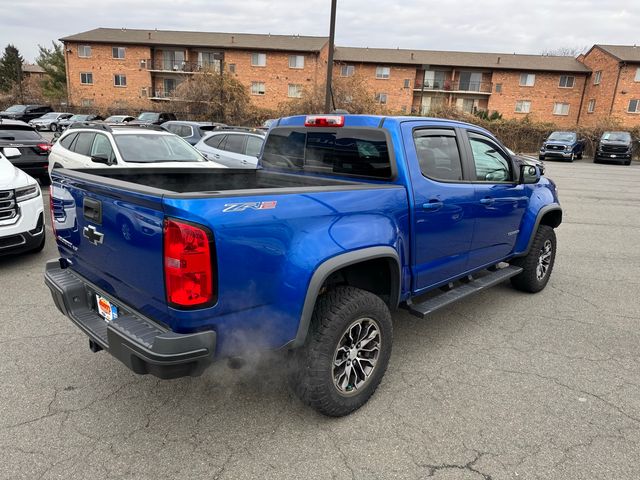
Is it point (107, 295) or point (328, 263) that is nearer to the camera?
point (328, 263)

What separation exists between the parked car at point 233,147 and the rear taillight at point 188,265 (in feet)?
28.7

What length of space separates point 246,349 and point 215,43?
51249 millimetres

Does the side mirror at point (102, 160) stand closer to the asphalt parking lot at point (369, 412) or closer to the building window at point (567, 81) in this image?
the asphalt parking lot at point (369, 412)

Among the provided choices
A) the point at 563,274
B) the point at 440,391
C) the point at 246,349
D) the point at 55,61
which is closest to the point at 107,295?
the point at 246,349

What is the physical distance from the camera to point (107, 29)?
168ft

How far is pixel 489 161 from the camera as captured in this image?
4.18 meters

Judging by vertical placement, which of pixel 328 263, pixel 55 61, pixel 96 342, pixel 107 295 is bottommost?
pixel 96 342

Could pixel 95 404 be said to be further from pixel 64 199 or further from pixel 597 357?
pixel 597 357

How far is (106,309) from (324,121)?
210 cm

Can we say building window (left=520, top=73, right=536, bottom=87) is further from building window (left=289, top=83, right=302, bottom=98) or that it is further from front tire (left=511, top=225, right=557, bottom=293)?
front tire (left=511, top=225, right=557, bottom=293)

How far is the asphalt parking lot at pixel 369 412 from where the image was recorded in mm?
2441

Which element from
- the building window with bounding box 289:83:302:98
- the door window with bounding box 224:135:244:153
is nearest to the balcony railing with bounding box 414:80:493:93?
the building window with bounding box 289:83:302:98

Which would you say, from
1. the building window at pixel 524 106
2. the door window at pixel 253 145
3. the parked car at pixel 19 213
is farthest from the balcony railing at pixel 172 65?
the parked car at pixel 19 213

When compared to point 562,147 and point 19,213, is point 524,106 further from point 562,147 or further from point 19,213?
point 19,213
